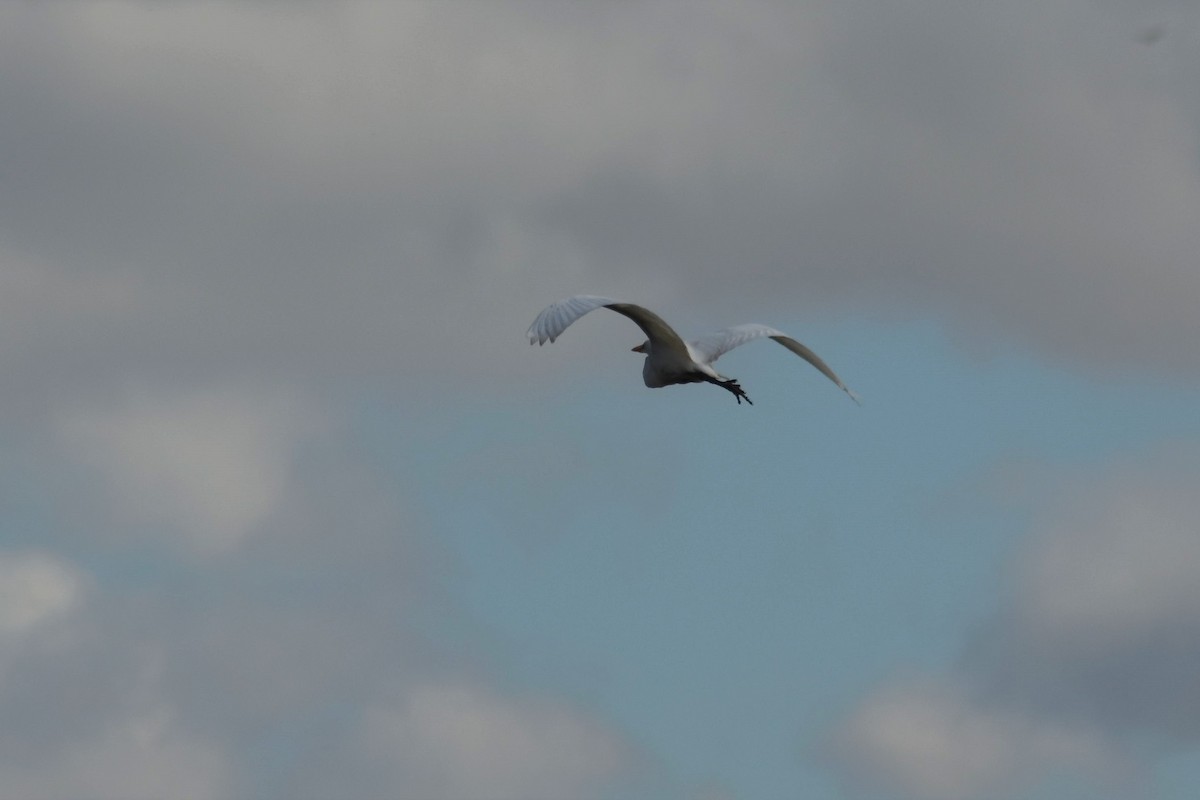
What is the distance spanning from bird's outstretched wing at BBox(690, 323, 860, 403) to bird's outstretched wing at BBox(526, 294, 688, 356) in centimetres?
168

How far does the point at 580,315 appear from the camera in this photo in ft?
222

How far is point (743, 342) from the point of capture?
76.4m

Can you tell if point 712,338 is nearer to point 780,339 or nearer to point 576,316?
point 780,339

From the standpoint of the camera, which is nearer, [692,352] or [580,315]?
[580,315]

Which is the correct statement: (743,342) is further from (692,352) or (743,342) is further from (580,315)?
(580,315)

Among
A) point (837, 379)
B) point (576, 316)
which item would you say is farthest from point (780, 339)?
point (576, 316)

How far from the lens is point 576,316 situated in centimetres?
6744

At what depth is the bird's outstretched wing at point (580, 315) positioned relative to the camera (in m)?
66.3

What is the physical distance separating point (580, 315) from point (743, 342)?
995 cm

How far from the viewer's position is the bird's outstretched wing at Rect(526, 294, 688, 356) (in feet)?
218

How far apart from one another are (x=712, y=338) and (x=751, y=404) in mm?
3184

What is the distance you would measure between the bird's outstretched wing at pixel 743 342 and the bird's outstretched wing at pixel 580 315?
1.68 m

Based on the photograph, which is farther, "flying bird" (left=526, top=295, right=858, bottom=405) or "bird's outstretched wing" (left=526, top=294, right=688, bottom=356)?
"flying bird" (left=526, top=295, right=858, bottom=405)

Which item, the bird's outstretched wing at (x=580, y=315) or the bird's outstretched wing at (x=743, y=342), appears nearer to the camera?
the bird's outstretched wing at (x=580, y=315)
